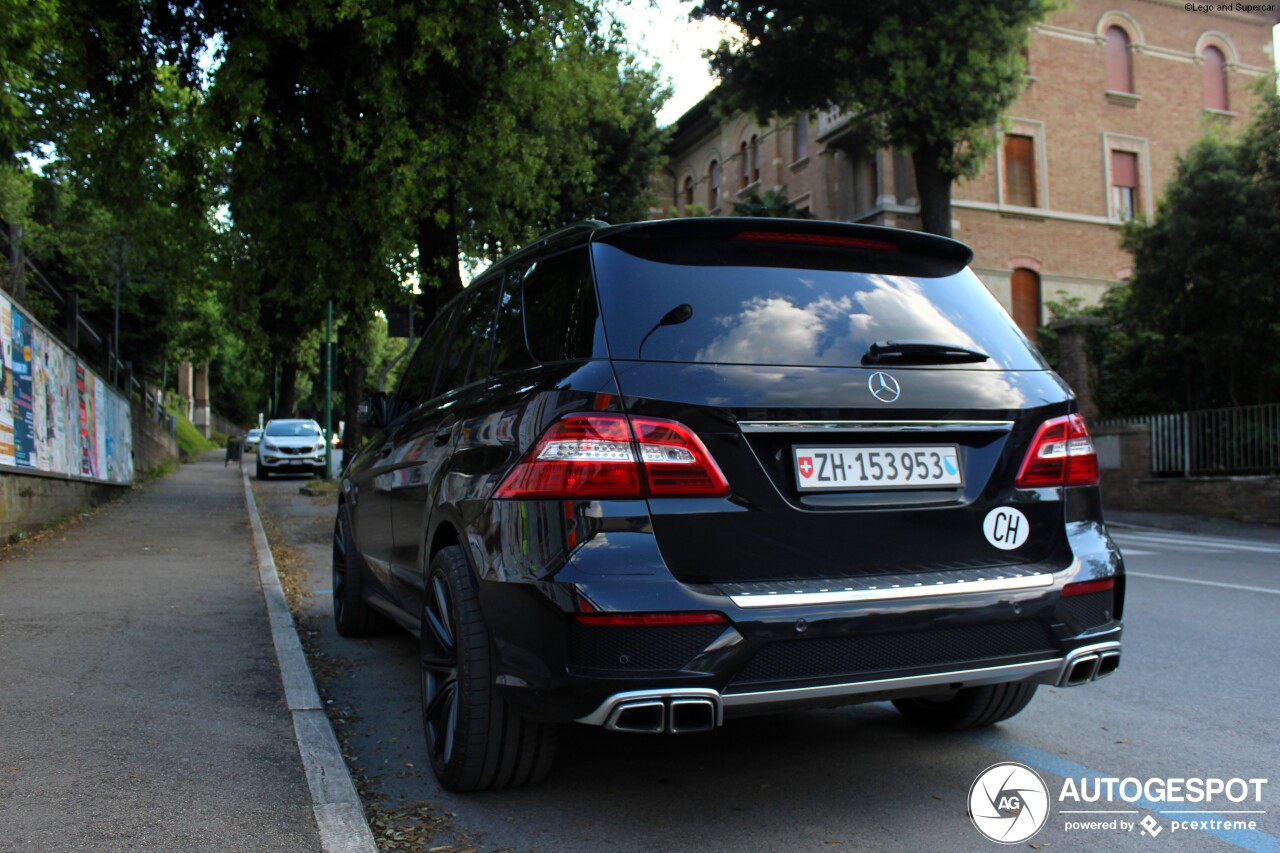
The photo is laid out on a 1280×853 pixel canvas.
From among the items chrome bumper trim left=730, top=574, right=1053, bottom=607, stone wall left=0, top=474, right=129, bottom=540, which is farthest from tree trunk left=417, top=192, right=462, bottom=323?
chrome bumper trim left=730, top=574, right=1053, bottom=607

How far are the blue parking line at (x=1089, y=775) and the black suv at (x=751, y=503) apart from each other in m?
0.60

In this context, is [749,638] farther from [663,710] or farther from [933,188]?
[933,188]

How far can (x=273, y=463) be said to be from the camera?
89.6 feet

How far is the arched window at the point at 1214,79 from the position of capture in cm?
3238

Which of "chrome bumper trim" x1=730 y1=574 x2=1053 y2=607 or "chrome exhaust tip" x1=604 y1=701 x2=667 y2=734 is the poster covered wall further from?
"chrome bumper trim" x1=730 y1=574 x2=1053 y2=607

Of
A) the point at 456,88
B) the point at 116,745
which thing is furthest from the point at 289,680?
the point at 456,88

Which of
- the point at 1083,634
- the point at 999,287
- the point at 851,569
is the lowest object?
the point at 1083,634

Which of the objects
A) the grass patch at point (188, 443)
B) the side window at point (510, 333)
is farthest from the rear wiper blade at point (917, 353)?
the grass patch at point (188, 443)

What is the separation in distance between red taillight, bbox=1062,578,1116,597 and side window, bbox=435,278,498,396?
222 centimetres

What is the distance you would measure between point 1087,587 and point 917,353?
0.90 m

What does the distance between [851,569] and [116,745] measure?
2942 mm

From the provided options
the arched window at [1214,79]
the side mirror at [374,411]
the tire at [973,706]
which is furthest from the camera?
the arched window at [1214,79]

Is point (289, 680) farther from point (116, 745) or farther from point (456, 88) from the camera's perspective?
point (456, 88)

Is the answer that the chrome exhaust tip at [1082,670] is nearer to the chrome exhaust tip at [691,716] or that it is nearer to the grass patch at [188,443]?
the chrome exhaust tip at [691,716]
